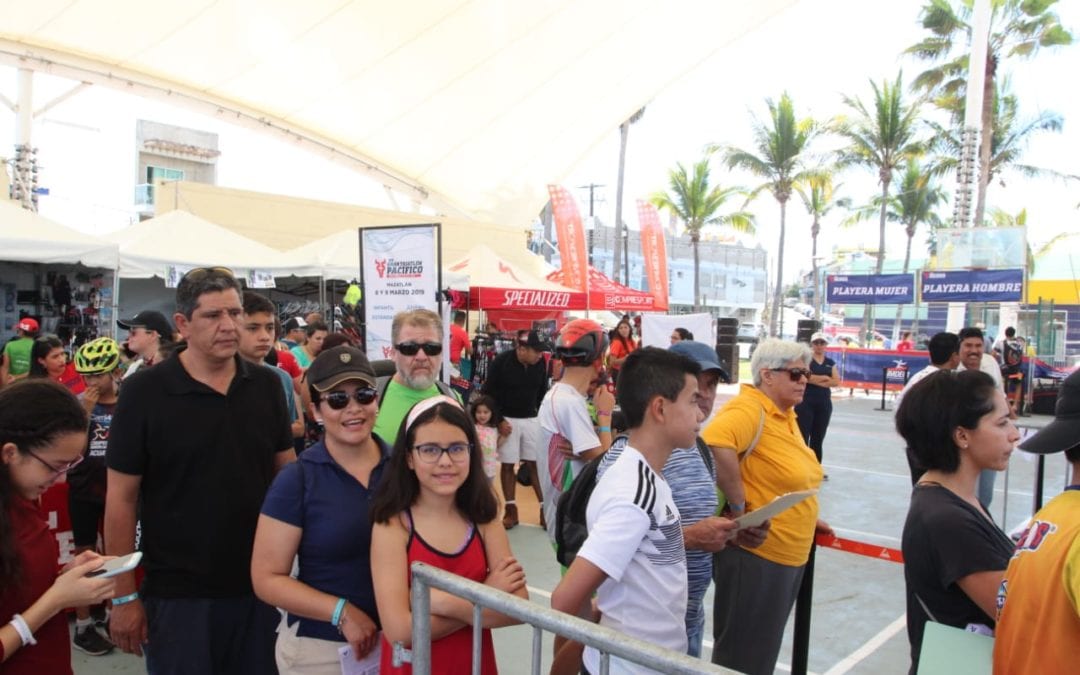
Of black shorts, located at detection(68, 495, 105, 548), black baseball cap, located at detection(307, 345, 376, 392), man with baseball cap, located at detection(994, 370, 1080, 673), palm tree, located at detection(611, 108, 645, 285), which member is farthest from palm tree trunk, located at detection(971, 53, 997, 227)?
black shorts, located at detection(68, 495, 105, 548)

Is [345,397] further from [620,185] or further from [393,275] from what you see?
[620,185]

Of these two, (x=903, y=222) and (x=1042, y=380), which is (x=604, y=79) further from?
(x=903, y=222)

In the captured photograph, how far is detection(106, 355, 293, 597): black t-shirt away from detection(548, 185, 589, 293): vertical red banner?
50.9ft

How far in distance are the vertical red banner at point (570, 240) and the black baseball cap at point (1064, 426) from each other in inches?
627

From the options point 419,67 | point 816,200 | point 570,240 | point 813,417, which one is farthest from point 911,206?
point 813,417

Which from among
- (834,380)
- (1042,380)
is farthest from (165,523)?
(1042,380)

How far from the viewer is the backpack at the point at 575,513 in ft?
7.72

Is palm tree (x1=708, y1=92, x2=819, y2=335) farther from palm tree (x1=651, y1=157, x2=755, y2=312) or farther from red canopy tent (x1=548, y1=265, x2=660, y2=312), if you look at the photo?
red canopy tent (x1=548, y1=265, x2=660, y2=312)

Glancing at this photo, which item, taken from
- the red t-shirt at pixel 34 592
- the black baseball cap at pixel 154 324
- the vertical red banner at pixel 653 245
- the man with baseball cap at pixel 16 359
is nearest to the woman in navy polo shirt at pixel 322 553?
the red t-shirt at pixel 34 592

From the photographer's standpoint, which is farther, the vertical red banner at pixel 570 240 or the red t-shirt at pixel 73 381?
the vertical red banner at pixel 570 240

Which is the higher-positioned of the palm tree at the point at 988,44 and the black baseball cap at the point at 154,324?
the palm tree at the point at 988,44

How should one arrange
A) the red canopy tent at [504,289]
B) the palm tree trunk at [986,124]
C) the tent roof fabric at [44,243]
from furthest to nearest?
the palm tree trunk at [986,124] < the red canopy tent at [504,289] < the tent roof fabric at [44,243]

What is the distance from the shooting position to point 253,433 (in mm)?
2604

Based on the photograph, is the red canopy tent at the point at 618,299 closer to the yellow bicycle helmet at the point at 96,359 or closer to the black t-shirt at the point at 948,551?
the yellow bicycle helmet at the point at 96,359
